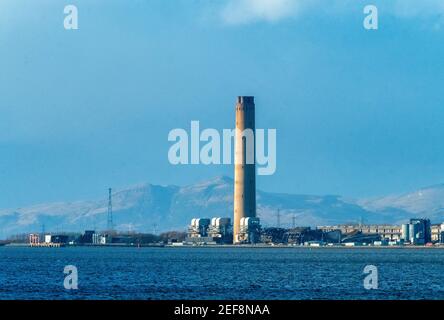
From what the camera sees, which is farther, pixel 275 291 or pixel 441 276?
pixel 441 276

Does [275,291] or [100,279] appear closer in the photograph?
[275,291]

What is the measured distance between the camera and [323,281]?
9812cm

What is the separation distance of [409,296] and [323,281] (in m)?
18.4
